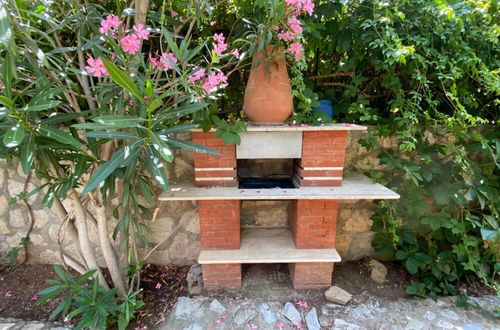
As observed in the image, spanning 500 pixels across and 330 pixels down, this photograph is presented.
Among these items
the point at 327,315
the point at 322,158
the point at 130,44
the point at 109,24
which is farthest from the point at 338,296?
the point at 109,24

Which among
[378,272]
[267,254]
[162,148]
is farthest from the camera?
[378,272]

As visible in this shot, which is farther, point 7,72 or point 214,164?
point 214,164

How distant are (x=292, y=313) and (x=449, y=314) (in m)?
0.95

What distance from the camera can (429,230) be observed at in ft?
6.14

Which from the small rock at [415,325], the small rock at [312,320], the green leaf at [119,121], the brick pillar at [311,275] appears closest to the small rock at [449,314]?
the small rock at [415,325]

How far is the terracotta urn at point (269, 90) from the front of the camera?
1.48 m

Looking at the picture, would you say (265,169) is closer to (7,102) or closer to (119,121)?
(119,121)

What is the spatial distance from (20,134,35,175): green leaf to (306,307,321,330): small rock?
5.16 feet

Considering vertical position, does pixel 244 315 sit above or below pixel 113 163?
below

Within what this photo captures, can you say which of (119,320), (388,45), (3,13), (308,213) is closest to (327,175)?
(308,213)

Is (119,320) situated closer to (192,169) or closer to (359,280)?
(192,169)

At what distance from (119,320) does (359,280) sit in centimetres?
152

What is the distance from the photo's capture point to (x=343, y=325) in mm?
1490

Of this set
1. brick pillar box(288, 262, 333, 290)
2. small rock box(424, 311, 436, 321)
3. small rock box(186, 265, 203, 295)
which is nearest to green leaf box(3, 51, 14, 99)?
small rock box(186, 265, 203, 295)
